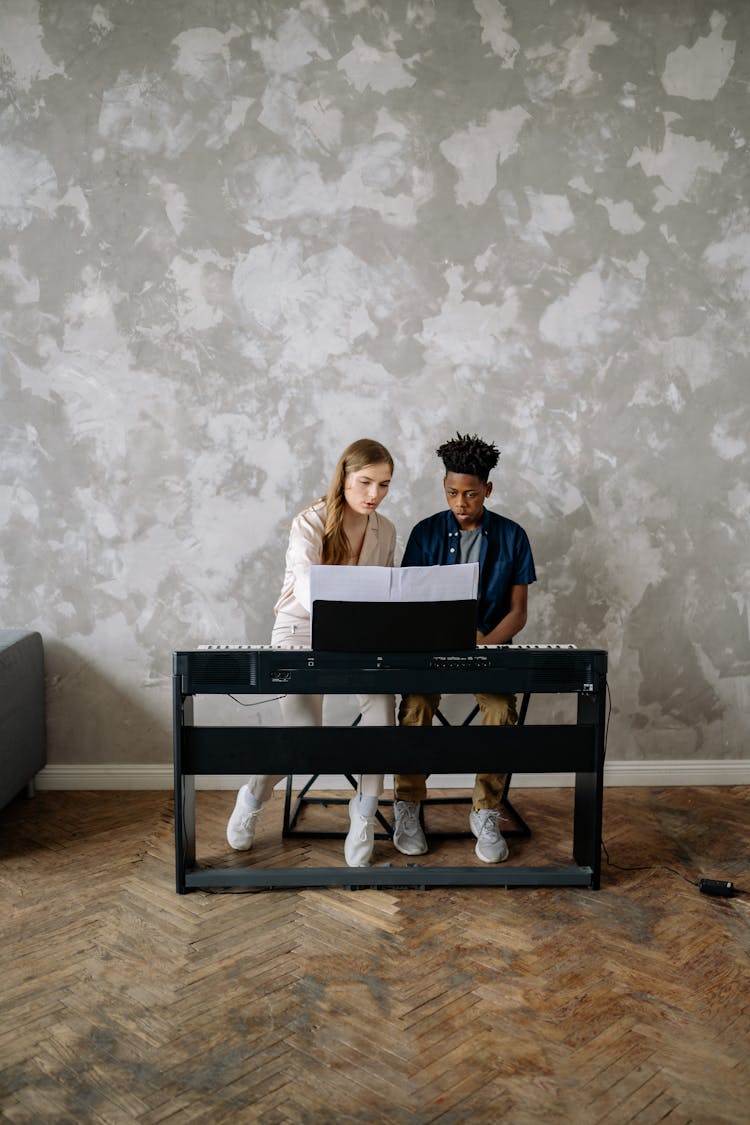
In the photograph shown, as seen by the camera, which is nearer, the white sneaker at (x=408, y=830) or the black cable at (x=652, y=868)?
the black cable at (x=652, y=868)

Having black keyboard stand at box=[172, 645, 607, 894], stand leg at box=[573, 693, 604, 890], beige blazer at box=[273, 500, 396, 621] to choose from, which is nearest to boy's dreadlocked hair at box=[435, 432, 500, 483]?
beige blazer at box=[273, 500, 396, 621]

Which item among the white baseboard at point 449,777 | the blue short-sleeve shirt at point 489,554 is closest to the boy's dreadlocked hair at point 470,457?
the blue short-sleeve shirt at point 489,554

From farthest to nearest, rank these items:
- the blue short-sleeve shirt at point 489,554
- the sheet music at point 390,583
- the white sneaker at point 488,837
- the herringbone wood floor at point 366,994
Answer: the blue short-sleeve shirt at point 489,554, the white sneaker at point 488,837, the sheet music at point 390,583, the herringbone wood floor at point 366,994

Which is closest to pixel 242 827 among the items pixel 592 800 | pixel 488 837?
pixel 488 837

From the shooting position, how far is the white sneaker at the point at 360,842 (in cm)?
310

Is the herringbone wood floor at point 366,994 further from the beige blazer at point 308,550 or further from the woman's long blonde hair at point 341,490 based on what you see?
the woman's long blonde hair at point 341,490

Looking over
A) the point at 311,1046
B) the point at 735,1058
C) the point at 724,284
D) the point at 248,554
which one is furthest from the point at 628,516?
the point at 311,1046

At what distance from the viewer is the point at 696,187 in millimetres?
3914

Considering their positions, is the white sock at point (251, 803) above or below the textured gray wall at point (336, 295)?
below

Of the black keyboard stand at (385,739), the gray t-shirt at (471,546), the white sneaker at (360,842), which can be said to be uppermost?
the gray t-shirt at (471,546)

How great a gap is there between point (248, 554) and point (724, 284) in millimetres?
2353

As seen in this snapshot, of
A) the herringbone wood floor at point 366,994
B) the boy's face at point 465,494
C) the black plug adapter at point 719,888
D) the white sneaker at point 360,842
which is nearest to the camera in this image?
the herringbone wood floor at point 366,994

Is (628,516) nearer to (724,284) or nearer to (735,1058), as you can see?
(724,284)

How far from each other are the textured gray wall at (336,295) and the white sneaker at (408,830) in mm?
1034
